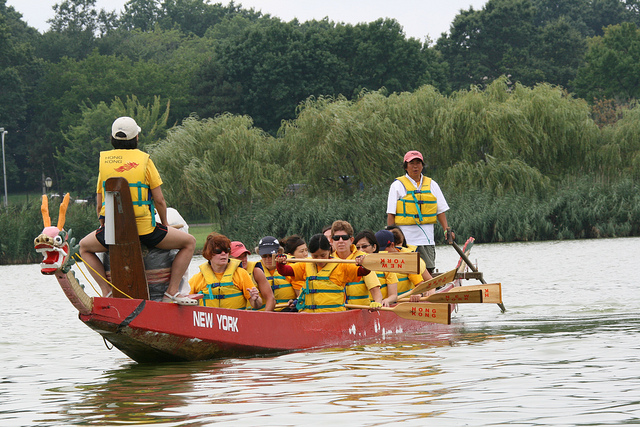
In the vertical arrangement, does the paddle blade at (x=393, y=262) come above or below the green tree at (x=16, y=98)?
below

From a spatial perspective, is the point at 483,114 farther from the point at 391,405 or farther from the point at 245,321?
the point at 391,405

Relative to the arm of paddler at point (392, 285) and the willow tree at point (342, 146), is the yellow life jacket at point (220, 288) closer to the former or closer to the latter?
the arm of paddler at point (392, 285)

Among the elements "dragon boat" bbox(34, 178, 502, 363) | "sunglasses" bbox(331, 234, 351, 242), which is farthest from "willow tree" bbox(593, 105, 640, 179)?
"sunglasses" bbox(331, 234, 351, 242)

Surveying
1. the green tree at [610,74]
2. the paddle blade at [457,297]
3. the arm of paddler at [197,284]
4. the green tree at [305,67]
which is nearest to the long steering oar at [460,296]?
the paddle blade at [457,297]

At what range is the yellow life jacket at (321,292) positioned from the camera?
Result: 28.6 feet

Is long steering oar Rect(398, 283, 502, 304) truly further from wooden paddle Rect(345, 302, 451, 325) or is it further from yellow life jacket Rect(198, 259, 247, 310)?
yellow life jacket Rect(198, 259, 247, 310)

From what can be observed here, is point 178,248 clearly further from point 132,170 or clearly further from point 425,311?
point 425,311

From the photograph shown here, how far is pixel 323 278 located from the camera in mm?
8750

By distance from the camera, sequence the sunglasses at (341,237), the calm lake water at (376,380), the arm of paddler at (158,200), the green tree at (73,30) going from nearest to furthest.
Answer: the calm lake water at (376,380) → the arm of paddler at (158,200) → the sunglasses at (341,237) → the green tree at (73,30)

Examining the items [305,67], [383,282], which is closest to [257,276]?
[383,282]

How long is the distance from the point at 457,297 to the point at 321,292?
4.19ft

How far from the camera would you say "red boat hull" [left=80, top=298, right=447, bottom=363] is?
22.4ft

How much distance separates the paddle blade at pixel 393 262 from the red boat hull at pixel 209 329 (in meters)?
0.57

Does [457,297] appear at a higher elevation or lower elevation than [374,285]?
lower
